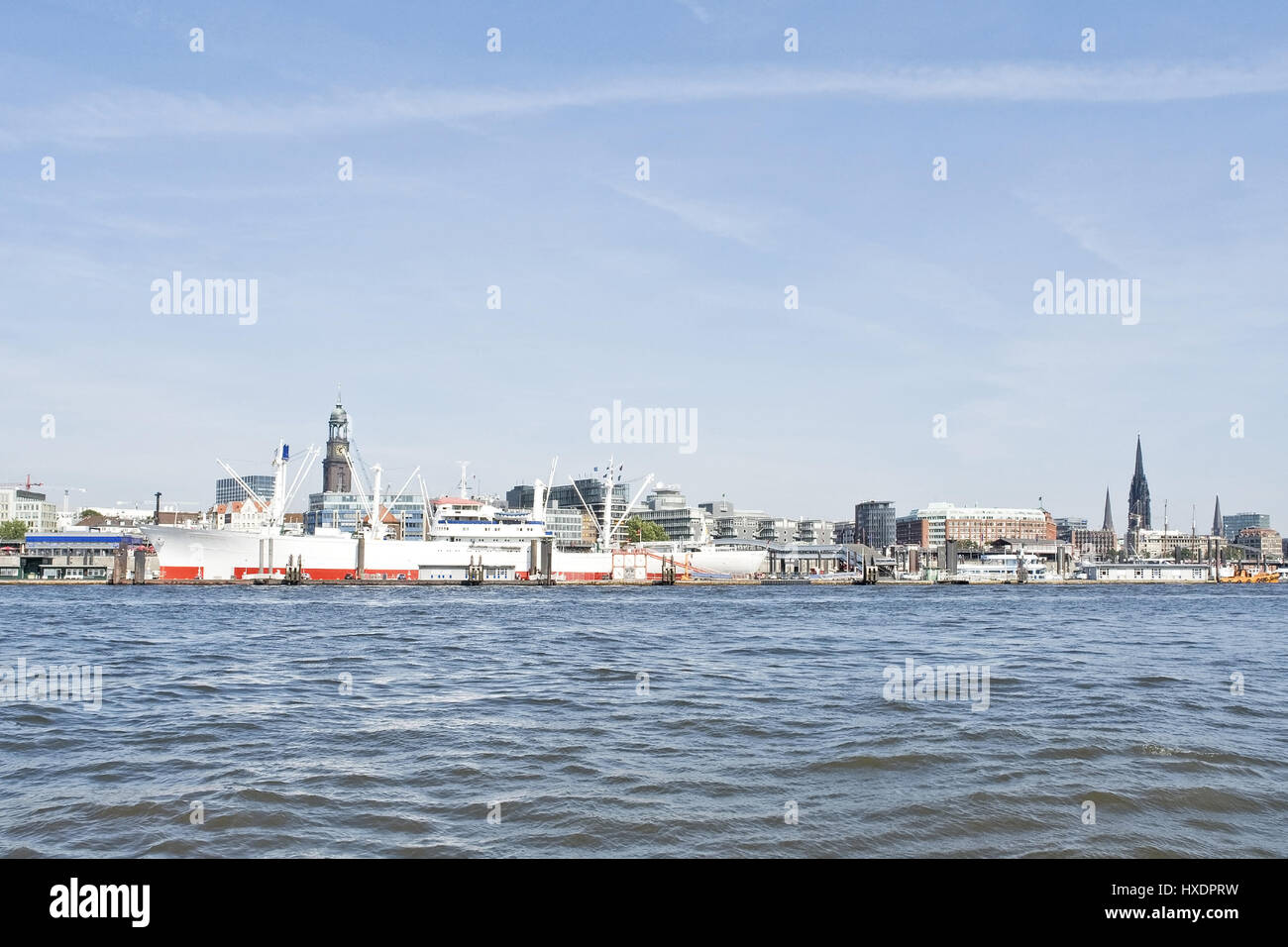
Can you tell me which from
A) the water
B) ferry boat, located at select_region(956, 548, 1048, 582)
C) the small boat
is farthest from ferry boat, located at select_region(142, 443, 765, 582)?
the small boat

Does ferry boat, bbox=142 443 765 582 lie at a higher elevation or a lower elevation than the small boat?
higher

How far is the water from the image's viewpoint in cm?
1072

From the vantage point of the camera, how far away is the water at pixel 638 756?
10.7 m

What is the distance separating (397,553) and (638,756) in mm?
103165

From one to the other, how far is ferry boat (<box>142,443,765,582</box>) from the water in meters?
79.4

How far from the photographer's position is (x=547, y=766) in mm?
14039

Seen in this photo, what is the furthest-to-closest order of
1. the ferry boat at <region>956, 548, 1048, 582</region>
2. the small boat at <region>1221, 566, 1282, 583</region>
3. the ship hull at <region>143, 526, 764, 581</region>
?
the small boat at <region>1221, 566, 1282, 583</region>
the ferry boat at <region>956, 548, 1048, 582</region>
the ship hull at <region>143, 526, 764, 581</region>

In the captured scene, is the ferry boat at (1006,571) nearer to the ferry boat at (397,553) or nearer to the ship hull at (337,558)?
the ferry boat at (397,553)

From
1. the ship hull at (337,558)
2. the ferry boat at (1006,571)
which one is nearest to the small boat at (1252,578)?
the ferry boat at (1006,571)

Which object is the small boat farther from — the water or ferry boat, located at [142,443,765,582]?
the water

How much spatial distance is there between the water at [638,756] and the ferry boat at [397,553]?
261 feet

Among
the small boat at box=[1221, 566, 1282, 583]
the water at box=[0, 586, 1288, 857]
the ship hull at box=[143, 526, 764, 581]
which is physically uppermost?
the water at box=[0, 586, 1288, 857]
